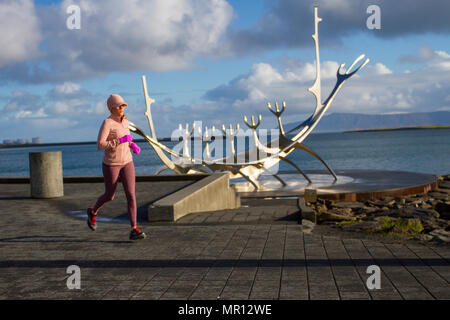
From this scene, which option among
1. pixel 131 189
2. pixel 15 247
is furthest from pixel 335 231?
pixel 15 247

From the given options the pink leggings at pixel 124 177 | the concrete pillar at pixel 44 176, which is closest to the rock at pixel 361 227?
the pink leggings at pixel 124 177

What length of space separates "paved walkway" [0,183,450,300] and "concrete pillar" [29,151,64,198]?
13.8 feet

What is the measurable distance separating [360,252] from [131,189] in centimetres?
276

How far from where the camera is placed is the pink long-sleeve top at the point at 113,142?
6.08 m

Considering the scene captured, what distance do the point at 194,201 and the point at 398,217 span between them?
4.14 m

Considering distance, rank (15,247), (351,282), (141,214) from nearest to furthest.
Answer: (351,282) → (15,247) → (141,214)

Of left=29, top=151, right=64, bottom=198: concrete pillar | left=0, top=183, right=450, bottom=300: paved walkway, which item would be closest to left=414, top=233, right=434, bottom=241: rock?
left=0, top=183, right=450, bottom=300: paved walkway

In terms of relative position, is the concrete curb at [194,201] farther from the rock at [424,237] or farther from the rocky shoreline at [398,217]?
the rock at [424,237]

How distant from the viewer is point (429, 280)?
14.3 ft

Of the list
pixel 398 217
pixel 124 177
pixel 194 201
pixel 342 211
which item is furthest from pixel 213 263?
pixel 342 211

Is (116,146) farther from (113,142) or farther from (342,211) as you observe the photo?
(342,211)

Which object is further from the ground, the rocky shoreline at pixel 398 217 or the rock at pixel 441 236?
the rock at pixel 441 236

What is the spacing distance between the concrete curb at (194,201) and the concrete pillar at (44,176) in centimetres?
324
